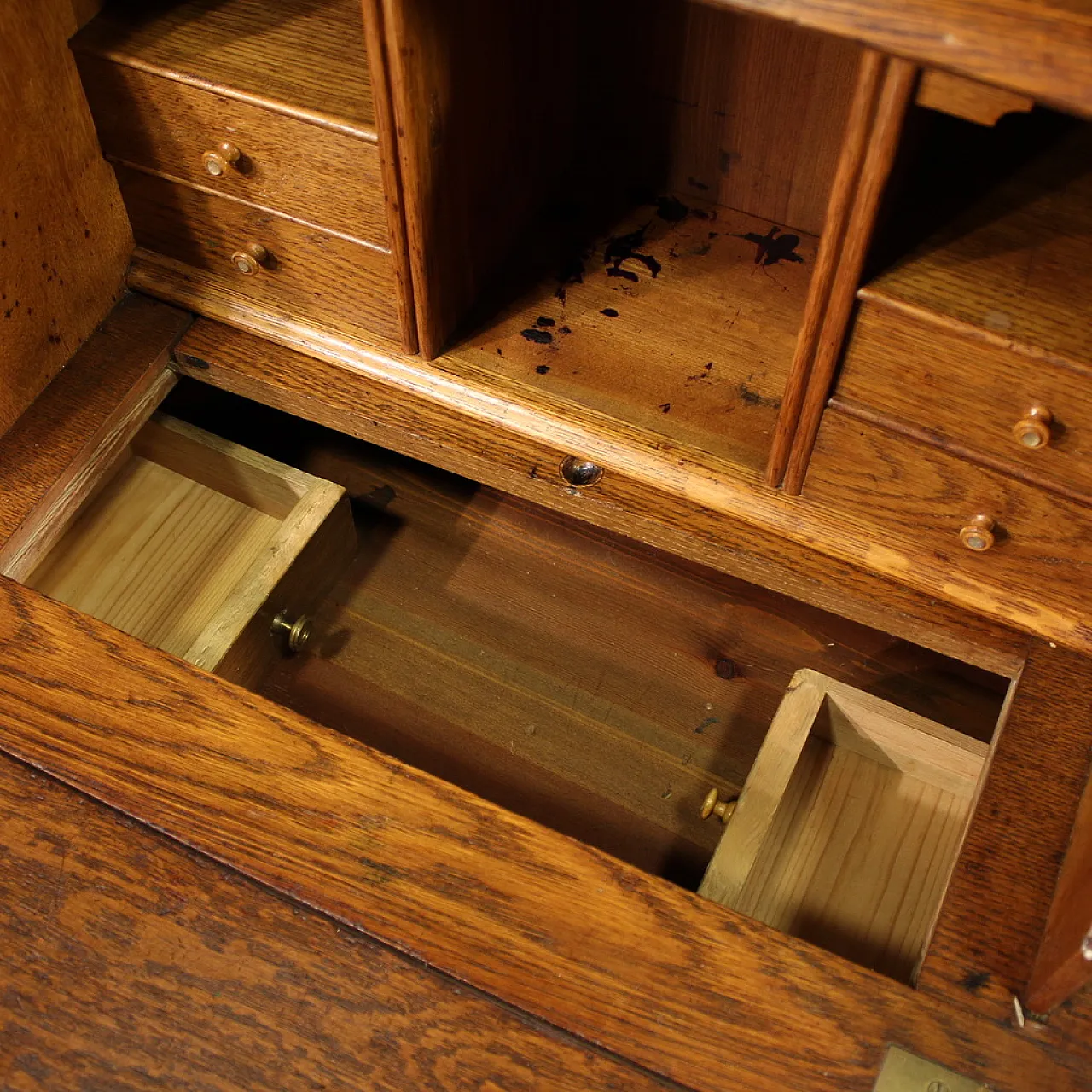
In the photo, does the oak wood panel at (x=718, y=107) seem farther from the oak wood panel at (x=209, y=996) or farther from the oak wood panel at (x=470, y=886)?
the oak wood panel at (x=209, y=996)

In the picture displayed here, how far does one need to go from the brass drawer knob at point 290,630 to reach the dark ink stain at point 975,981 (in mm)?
805

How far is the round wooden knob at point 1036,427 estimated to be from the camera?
101 cm

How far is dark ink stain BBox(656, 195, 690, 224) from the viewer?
4.95 feet

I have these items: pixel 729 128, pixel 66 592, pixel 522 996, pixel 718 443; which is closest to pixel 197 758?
pixel 522 996

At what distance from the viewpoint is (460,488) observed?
5.37 ft

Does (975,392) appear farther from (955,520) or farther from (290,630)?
(290,630)

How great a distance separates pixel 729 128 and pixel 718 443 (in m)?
0.45

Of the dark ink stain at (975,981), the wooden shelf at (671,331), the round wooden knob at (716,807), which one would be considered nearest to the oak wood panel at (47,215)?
the wooden shelf at (671,331)

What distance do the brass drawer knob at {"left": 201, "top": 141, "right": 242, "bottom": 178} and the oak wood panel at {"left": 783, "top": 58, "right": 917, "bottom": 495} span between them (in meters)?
0.63

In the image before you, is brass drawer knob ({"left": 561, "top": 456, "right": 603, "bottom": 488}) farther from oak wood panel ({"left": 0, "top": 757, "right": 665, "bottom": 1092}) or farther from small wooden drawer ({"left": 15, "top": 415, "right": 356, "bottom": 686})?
oak wood panel ({"left": 0, "top": 757, "right": 665, "bottom": 1092})

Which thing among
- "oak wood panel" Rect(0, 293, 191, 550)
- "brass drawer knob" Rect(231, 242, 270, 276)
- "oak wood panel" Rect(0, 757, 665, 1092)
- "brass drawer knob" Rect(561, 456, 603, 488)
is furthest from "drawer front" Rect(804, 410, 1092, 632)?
"oak wood panel" Rect(0, 293, 191, 550)

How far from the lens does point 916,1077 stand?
0.96m

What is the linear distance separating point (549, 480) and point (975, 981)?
2.05 ft

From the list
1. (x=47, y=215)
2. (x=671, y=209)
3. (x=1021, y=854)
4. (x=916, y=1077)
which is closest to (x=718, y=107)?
(x=671, y=209)
